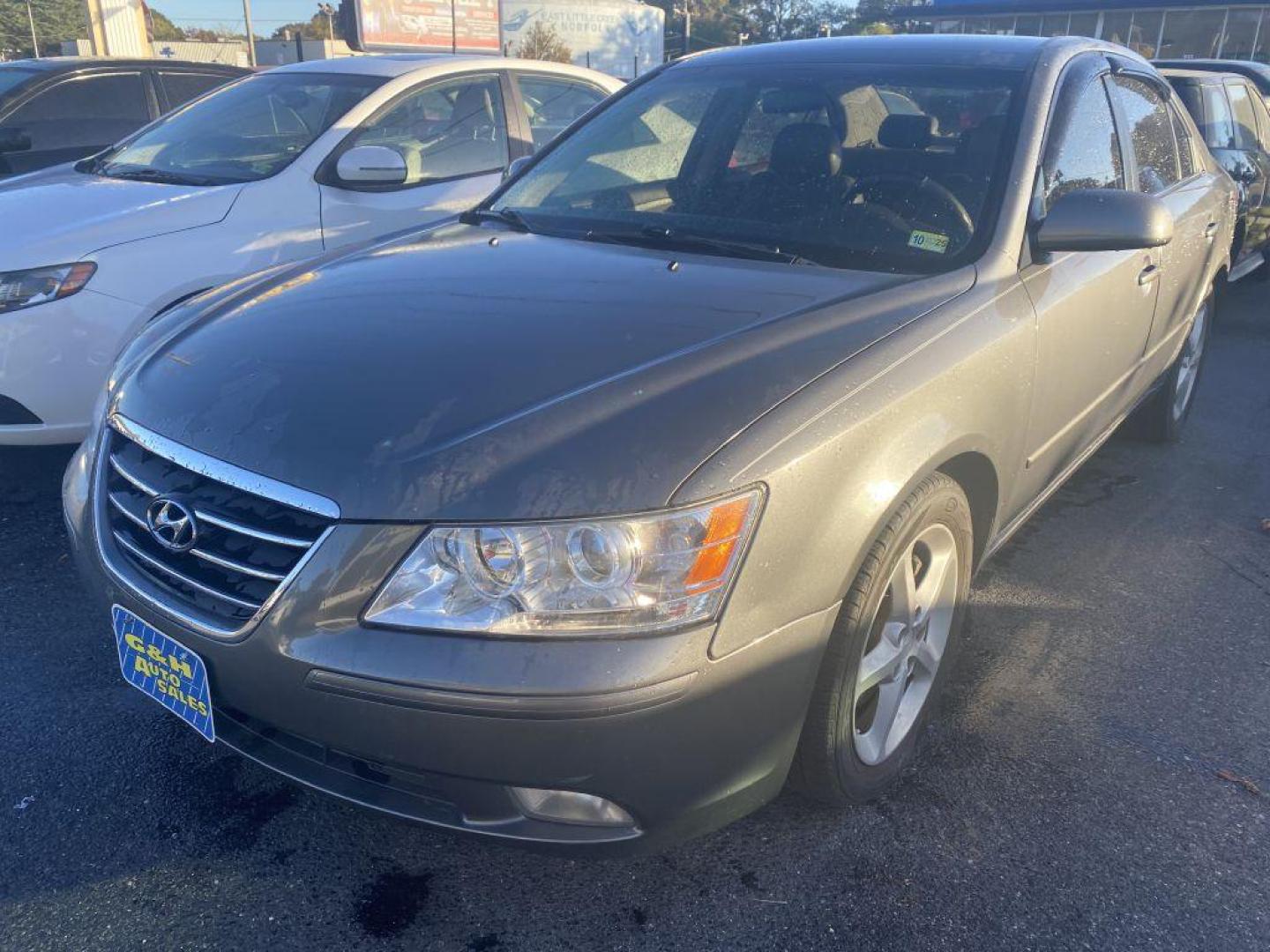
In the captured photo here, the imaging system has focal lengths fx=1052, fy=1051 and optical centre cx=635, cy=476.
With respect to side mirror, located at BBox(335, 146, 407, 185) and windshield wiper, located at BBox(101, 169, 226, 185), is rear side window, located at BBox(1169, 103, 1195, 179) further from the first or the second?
windshield wiper, located at BBox(101, 169, 226, 185)

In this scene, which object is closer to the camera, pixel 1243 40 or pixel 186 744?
pixel 186 744

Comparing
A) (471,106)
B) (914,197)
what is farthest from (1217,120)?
(914,197)

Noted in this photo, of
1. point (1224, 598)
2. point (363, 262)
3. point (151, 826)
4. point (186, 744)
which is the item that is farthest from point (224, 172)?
point (1224, 598)

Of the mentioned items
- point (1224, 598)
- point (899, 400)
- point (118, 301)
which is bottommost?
point (1224, 598)

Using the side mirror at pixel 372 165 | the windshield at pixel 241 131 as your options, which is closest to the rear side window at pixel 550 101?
the windshield at pixel 241 131

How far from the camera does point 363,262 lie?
2.92 metres

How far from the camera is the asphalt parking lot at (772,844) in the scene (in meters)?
2.08

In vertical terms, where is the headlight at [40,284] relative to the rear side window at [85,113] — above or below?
below

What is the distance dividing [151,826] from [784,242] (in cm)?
209

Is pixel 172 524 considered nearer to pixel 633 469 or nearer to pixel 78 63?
pixel 633 469

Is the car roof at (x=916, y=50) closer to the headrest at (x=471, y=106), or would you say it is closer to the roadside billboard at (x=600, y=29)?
the headrest at (x=471, y=106)

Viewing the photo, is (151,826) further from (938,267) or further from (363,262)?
(938,267)

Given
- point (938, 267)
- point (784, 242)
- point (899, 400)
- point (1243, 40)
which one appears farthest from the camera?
point (1243, 40)

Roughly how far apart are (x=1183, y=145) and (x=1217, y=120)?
10.5 ft
